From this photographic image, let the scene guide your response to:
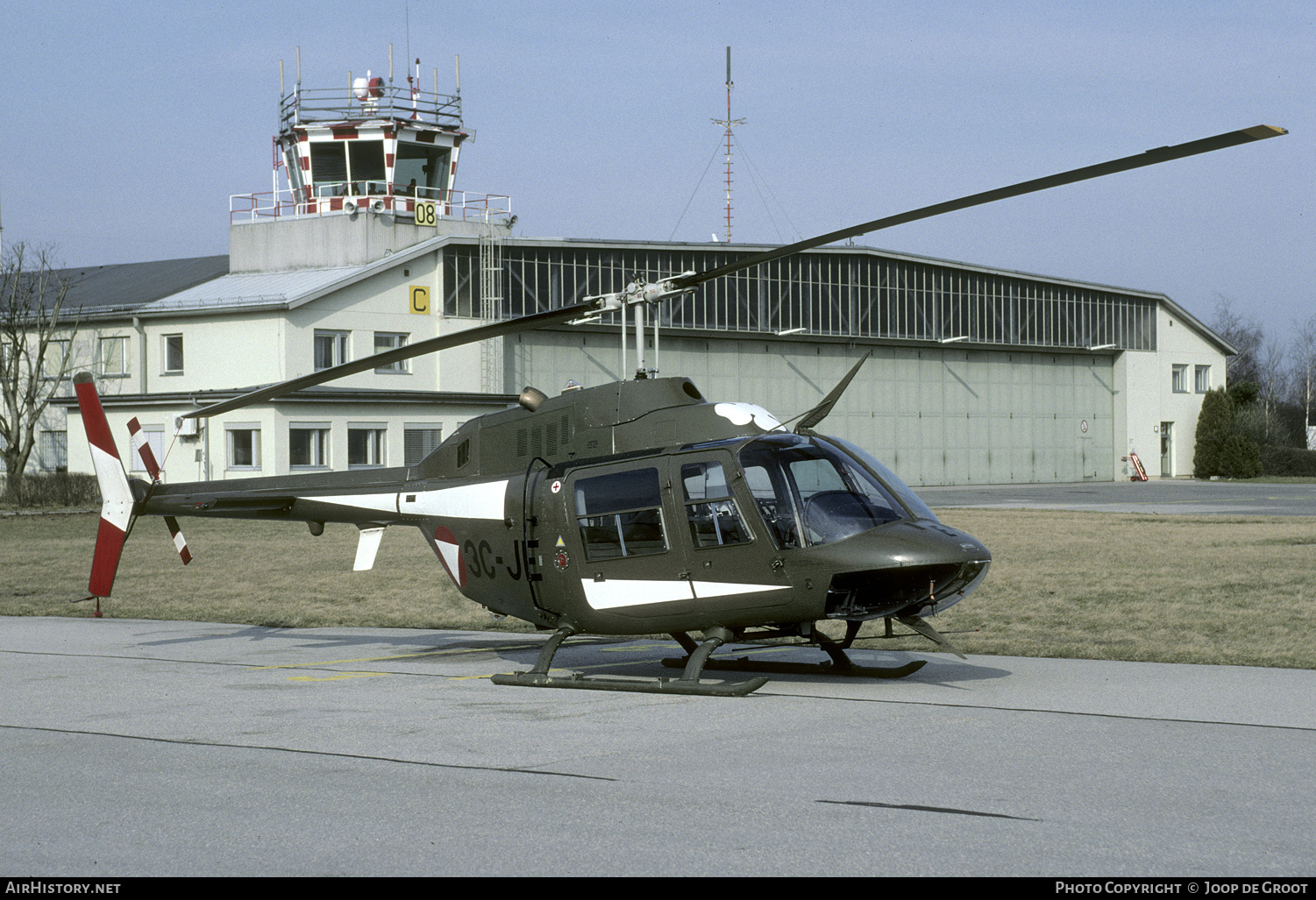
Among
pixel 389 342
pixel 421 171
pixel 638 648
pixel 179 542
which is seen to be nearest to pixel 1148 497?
pixel 389 342

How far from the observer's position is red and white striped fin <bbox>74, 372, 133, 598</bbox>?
12977 millimetres

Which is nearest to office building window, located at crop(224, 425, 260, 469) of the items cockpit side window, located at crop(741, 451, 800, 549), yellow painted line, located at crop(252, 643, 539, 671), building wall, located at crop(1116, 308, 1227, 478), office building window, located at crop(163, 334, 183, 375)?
office building window, located at crop(163, 334, 183, 375)

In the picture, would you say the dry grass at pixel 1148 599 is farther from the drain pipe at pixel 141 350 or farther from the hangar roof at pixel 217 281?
the drain pipe at pixel 141 350

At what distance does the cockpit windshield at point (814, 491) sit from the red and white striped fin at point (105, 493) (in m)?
6.87

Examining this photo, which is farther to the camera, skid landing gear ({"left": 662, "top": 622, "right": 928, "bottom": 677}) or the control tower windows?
the control tower windows

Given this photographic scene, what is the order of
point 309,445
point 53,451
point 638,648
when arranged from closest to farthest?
point 638,648, point 309,445, point 53,451

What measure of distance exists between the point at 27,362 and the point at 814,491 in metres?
40.8

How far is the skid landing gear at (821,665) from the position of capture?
11094 mm

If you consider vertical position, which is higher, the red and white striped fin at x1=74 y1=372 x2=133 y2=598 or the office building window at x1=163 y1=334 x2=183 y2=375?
the office building window at x1=163 y1=334 x2=183 y2=375

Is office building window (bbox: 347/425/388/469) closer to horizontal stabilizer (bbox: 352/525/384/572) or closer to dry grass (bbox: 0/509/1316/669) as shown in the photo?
dry grass (bbox: 0/509/1316/669)

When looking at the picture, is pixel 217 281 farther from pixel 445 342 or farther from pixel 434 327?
pixel 445 342

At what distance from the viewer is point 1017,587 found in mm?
17594

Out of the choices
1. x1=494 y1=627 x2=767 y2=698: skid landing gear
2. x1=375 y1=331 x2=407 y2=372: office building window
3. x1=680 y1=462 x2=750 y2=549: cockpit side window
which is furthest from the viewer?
x1=375 y1=331 x2=407 y2=372: office building window

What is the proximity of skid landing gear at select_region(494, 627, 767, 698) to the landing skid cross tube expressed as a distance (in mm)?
89
